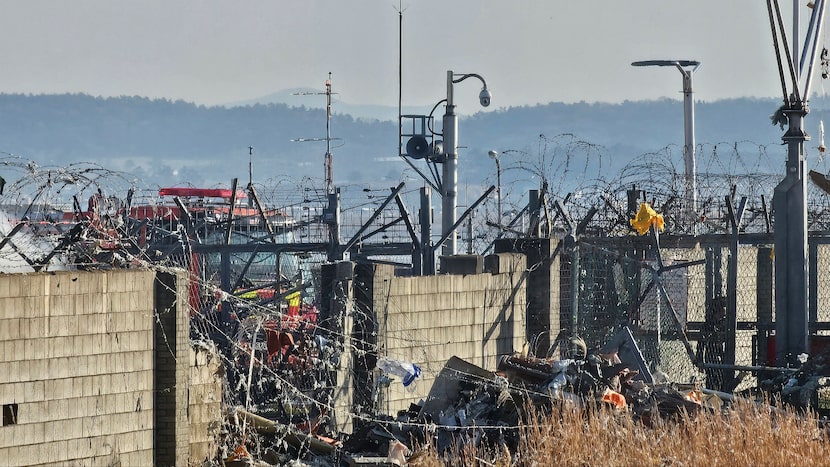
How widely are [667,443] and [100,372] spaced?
4.46m

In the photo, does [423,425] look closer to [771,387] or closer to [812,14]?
[771,387]

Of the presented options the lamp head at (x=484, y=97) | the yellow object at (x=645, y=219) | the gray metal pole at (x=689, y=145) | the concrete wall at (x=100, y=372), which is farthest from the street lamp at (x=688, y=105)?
the concrete wall at (x=100, y=372)

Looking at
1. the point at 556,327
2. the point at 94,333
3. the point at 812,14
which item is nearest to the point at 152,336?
the point at 94,333

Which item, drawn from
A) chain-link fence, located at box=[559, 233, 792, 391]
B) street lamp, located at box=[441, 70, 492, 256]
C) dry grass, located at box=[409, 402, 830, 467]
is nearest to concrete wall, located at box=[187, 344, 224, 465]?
dry grass, located at box=[409, 402, 830, 467]

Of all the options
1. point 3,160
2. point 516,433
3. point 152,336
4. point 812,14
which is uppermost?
point 812,14

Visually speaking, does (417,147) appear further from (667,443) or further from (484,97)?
(667,443)

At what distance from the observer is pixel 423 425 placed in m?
12.7

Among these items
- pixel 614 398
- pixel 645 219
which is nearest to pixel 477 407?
pixel 614 398

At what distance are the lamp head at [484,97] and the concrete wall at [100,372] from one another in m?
10.9

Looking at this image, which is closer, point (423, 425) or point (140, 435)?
point (140, 435)

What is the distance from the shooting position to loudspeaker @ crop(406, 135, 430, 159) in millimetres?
20984

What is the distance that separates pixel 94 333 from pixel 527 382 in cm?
446

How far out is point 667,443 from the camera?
35.8 feet

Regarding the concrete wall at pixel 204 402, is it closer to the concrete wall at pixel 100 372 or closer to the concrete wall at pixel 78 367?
the concrete wall at pixel 100 372
